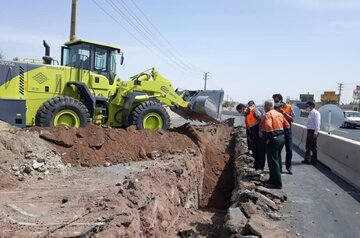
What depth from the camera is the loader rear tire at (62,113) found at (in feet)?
38.3

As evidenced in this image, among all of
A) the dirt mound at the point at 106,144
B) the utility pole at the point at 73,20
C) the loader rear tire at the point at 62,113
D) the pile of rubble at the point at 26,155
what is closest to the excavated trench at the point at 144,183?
the dirt mound at the point at 106,144

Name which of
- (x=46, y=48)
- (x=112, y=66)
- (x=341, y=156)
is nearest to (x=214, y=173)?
(x=341, y=156)

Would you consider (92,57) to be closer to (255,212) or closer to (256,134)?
(256,134)

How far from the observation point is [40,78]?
40.3 ft

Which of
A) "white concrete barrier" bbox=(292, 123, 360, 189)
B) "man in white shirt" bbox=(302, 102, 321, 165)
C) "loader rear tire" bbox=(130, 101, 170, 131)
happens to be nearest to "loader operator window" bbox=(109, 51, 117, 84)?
"loader rear tire" bbox=(130, 101, 170, 131)

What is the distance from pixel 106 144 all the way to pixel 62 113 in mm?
1725

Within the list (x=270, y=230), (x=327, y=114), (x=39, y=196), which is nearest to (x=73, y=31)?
(x=327, y=114)

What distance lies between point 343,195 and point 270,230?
10.7ft

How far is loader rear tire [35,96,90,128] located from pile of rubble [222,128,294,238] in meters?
5.83

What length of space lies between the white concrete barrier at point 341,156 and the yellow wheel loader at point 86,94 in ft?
16.2

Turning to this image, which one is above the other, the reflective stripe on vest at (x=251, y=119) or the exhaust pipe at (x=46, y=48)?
the exhaust pipe at (x=46, y=48)

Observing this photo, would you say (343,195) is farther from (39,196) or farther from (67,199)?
(39,196)

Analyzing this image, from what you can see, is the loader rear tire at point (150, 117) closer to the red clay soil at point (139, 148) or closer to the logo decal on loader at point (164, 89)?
the red clay soil at point (139, 148)

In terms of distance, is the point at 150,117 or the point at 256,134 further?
the point at 150,117
